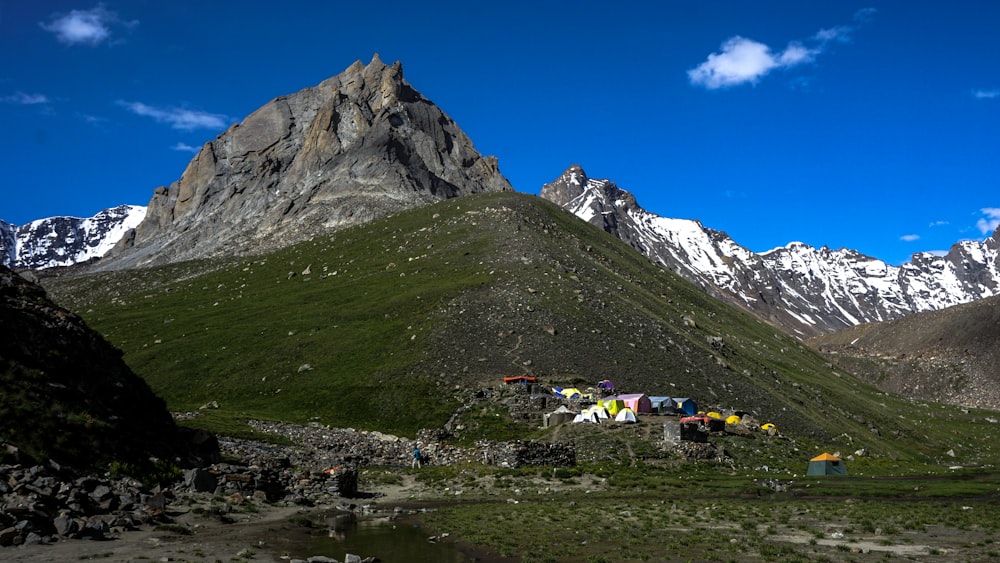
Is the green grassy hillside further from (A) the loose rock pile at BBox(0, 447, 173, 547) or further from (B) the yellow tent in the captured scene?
(A) the loose rock pile at BBox(0, 447, 173, 547)

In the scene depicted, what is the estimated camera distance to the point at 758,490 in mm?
43688

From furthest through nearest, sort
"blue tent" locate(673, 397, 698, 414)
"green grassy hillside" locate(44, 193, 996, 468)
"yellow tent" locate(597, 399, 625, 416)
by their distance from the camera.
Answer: "green grassy hillside" locate(44, 193, 996, 468) < "blue tent" locate(673, 397, 698, 414) < "yellow tent" locate(597, 399, 625, 416)

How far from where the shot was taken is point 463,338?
85.1 metres

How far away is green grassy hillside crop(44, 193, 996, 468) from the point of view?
78688mm

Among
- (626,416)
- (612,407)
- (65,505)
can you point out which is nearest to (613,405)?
(612,407)

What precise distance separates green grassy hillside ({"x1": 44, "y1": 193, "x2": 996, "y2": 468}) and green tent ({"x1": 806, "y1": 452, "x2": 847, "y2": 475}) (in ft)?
51.3

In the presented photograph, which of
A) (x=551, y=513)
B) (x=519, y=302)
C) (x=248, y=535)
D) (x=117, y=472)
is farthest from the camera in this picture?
(x=519, y=302)

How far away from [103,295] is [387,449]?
127399 millimetres

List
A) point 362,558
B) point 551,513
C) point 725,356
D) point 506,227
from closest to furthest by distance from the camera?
point 362,558, point 551,513, point 725,356, point 506,227

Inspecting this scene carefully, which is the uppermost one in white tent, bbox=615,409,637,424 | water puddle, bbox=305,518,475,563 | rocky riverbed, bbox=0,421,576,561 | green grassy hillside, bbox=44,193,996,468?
green grassy hillside, bbox=44,193,996,468

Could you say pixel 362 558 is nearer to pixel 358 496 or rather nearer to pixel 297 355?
pixel 358 496

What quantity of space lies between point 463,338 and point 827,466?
4220 cm

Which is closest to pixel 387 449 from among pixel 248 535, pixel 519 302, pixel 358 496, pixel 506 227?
pixel 358 496

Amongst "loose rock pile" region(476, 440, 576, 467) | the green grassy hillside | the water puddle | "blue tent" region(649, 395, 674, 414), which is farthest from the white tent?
the water puddle
